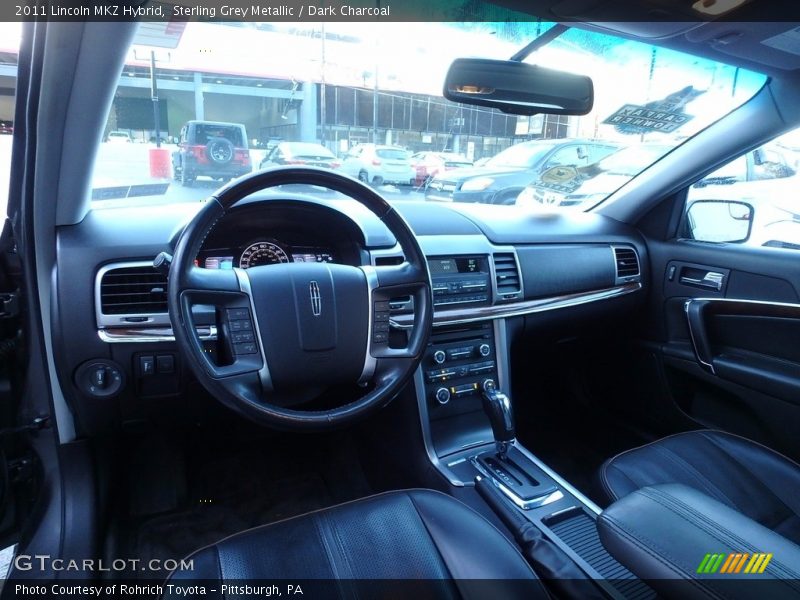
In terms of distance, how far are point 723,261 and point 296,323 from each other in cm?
206

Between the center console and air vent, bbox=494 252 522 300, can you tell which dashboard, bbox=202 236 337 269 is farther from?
air vent, bbox=494 252 522 300

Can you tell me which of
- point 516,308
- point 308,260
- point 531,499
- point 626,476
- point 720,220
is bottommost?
point 531,499

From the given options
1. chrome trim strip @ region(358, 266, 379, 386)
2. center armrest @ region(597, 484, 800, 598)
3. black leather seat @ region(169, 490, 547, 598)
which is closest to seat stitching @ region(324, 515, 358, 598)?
black leather seat @ region(169, 490, 547, 598)

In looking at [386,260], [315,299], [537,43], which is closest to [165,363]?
[315,299]

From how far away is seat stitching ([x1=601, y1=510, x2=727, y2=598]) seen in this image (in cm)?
92

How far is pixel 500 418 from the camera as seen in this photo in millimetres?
2031

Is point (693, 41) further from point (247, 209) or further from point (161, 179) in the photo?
point (161, 179)

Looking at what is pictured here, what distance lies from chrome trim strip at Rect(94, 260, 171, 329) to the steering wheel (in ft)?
0.93

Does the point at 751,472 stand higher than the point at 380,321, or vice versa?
the point at 380,321

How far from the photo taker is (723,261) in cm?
247

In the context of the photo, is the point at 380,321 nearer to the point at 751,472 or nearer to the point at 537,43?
the point at 537,43

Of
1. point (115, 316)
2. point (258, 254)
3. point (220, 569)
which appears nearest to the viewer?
point (220, 569)

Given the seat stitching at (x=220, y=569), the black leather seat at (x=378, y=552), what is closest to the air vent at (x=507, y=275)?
the black leather seat at (x=378, y=552)

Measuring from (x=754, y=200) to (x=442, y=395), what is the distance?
1.71 metres
